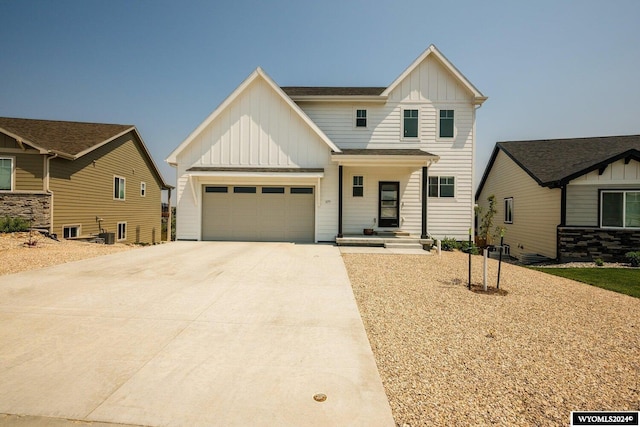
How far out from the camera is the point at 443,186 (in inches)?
586

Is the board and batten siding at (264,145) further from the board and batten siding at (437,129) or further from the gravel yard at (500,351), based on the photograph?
the gravel yard at (500,351)

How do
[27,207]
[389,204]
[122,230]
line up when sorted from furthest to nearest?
[122,230] < [389,204] < [27,207]

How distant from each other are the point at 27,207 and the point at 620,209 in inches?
1018

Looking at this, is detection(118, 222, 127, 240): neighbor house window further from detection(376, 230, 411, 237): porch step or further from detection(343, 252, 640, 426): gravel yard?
detection(343, 252, 640, 426): gravel yard

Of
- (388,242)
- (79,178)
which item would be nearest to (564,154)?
(388,242)

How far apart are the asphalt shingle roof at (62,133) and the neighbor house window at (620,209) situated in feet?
79.5

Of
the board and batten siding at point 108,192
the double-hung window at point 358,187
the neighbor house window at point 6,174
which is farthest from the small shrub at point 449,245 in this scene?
the neighbor house window at point 6,174

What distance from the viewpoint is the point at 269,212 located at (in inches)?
567

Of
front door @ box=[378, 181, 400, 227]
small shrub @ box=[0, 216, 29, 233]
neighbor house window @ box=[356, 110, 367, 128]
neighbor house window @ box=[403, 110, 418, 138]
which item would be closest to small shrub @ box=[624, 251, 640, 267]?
front door @ box=[378, 181, 400, 227]

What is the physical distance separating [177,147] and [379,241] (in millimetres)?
9928

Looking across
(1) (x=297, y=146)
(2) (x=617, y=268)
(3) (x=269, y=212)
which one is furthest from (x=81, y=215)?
(2) (x=617, y=268)

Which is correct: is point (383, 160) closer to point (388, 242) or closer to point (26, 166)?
point (388, 242)

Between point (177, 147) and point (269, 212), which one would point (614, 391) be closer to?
point (269, 212)

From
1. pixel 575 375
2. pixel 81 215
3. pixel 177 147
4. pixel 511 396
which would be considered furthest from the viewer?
pixel 81 215
